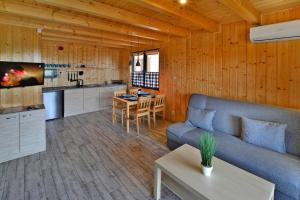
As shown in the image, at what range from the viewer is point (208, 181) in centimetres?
161

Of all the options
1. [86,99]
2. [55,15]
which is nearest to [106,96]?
[86,99]

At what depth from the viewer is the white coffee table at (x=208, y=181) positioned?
1445 mm

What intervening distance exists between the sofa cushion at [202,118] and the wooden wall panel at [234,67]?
736 mm

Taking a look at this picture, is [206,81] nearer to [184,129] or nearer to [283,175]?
[184,129]

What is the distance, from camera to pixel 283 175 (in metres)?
1.78

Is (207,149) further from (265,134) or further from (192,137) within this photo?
(265,134)

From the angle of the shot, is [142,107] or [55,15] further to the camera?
[142,107]

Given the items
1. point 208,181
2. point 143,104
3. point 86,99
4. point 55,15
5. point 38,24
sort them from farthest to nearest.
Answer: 1. point 86,99
2. point 143,104
3. point 38,24
4. point 55,15
5. point 208,181

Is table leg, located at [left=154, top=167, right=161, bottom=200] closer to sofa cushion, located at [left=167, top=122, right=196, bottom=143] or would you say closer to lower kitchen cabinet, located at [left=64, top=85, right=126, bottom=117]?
sofa cushion, located at [left=167, top=122, right=196, bottom=143]

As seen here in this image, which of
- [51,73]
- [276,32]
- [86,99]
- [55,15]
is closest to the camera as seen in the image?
[276,32]

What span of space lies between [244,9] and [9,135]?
396 cm

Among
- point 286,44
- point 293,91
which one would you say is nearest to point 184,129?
point 293,91

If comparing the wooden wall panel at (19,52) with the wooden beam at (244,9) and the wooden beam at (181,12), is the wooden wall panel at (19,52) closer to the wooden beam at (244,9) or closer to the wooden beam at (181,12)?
the wooden beam at (181,12)

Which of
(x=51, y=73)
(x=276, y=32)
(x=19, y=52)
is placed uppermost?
(x=276, y=32)
